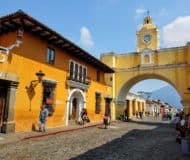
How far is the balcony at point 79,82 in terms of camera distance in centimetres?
1878

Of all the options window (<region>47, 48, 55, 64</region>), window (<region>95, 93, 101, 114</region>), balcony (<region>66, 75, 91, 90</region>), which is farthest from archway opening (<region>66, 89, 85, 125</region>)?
window (<region>47, 48, 55, 64</region>)

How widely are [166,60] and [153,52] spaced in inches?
76.7

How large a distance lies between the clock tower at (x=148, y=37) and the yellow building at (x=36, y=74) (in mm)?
12248

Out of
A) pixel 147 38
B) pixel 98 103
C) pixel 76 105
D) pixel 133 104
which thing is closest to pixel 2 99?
pixel 76 105

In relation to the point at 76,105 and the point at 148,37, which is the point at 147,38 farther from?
the point at 76,105

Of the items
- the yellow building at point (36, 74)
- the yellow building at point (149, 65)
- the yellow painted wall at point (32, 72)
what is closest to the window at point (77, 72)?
the yellow building at point (36, 74)

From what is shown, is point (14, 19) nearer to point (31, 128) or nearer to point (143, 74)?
point (31, 128)

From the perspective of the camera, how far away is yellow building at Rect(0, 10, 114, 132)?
1294 cm

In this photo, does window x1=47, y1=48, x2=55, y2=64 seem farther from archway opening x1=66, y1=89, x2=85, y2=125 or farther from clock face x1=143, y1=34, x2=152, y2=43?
clock face x1=143, y1=34, x2=152, y2=43

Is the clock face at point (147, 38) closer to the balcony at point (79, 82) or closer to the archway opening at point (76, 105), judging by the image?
the balcony at point (79, 82)

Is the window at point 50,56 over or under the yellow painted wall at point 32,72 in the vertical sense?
over

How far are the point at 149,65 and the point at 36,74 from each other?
59.9 ft

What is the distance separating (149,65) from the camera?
29.9m

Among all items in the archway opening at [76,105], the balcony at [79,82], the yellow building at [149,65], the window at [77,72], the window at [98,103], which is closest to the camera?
the balcony at [79,82]
